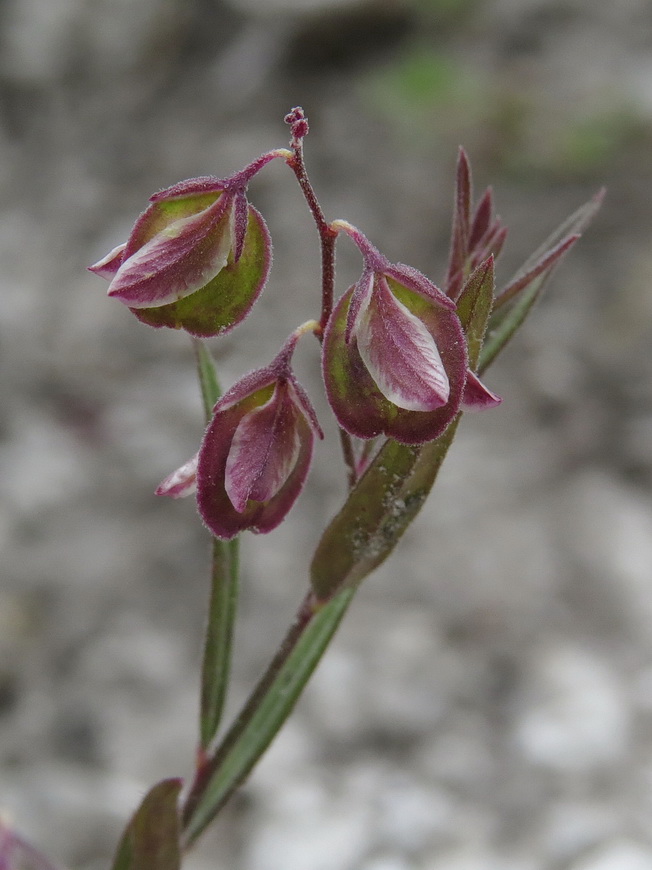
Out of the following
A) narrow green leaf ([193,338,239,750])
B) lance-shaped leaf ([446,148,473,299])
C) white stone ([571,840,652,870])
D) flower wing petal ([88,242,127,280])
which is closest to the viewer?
flower wing petal ([88,242,127,280])

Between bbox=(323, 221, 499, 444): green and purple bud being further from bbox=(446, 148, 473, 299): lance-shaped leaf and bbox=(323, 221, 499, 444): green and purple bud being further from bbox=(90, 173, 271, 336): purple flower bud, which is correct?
bbox=(446, 148, 473, 299): lance-shaped leaf

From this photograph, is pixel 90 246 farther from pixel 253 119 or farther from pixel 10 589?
pixel 10 589

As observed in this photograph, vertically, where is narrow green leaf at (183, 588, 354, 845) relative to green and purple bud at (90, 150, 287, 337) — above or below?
below

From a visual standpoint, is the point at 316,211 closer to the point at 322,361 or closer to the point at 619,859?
the point at 322,361

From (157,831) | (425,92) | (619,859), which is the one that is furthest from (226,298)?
(425,92)

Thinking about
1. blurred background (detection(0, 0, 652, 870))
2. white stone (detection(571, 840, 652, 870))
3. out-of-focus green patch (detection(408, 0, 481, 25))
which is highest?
out-of-focus green patch (detection(408, 0, 481, 25))

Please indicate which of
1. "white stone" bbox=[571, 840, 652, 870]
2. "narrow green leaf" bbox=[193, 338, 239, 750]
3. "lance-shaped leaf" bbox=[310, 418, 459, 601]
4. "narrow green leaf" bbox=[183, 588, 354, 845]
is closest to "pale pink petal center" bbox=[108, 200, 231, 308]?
"lance-shaped leaf" bbox=[310, 418, 459, 601]

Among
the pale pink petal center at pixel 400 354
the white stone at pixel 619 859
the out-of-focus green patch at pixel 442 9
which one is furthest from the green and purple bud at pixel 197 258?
the out-of-focus green patch at pixel 442 9
